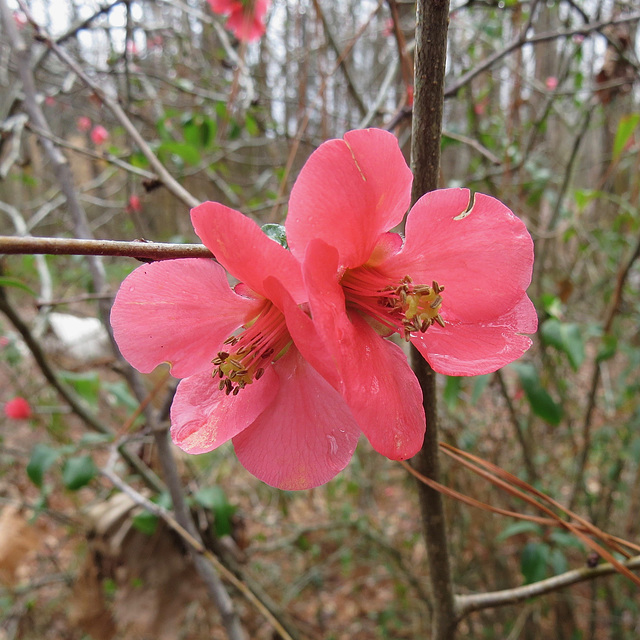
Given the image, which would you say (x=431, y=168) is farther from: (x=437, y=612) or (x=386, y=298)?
(x=437, y=612)

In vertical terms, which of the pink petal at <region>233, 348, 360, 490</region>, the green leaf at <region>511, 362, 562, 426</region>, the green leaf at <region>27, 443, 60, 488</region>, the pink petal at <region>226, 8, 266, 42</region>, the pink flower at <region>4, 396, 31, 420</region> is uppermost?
the pink petal at <region>226, 8, 266, 42</region>

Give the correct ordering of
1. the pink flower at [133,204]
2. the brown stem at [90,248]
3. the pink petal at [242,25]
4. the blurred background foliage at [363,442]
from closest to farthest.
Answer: the brown stem at [90,248]
the blurred background foliage at [363,442]
the pink flower at [133,204]
the pink petal at [242,25]

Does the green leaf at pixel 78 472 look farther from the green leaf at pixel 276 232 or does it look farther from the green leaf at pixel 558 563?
the green leaf at pixel 558 563

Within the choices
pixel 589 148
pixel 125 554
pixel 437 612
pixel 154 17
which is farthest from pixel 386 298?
pixel 589 148

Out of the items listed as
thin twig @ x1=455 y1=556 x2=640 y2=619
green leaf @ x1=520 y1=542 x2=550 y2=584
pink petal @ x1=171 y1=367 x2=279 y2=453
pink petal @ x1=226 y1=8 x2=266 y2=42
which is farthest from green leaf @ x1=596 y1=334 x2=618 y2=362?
pink petal @ x1=226 y1=8 x2=266 y2=42

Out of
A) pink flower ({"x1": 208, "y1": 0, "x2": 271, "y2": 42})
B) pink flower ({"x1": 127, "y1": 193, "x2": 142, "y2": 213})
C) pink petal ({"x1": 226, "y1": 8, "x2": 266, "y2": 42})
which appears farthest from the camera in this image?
pink petal ({"x1": 226, "y1": 8, "x2": 266, "y2": 42})

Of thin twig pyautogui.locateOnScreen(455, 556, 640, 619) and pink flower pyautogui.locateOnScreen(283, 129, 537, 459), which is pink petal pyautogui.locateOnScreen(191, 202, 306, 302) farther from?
thin twig pyautogui.locateOnScreen(455, 556, 640, 619)

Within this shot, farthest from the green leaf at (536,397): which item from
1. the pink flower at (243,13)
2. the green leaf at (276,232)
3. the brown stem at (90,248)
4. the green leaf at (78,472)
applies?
the pink flower at (243,13)

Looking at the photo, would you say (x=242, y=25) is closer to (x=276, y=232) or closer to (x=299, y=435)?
(x=276, y=232)
